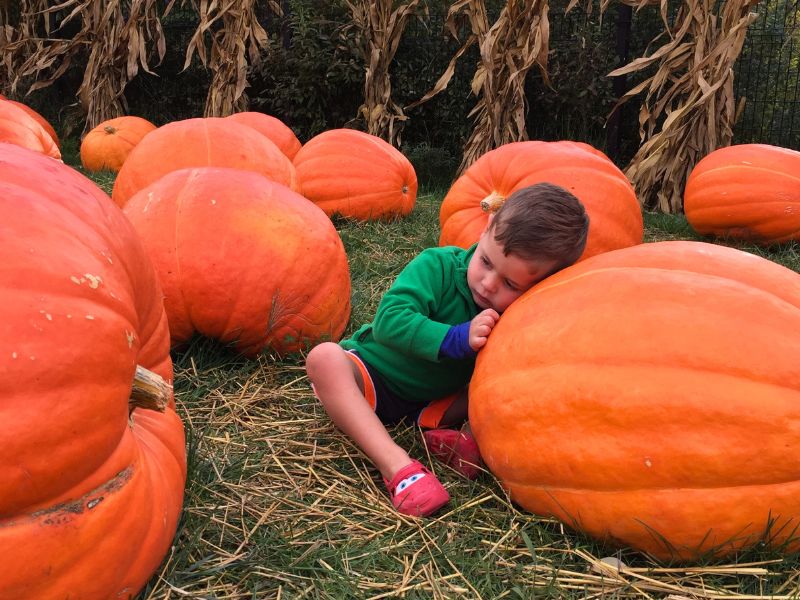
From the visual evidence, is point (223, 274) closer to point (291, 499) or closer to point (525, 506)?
point (291, 499)

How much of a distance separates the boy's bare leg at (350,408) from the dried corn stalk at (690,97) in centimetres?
453

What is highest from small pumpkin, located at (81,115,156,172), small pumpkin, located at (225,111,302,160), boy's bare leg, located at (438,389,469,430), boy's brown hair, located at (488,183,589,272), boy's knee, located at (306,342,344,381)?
boy's brown hair, located at (488,183,589,272)

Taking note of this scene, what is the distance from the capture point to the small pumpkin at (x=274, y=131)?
6449 millimetres

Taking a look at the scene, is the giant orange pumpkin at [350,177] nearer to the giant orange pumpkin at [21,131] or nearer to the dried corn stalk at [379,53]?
the giant orange pumpkin at [21,131]

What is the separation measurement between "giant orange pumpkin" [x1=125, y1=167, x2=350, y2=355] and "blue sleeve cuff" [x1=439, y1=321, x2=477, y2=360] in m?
0.73

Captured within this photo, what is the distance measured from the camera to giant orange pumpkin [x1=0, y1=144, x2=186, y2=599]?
1.19 metres

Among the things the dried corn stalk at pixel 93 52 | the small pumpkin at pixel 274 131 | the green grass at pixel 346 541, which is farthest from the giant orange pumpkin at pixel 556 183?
the dried corn stalk at pixel 93 52

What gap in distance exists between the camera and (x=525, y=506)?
6.15 ft

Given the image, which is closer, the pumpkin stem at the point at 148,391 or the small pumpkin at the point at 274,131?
the pumpkin stem at the point at 148,391

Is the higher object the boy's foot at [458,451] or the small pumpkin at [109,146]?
the boy's foot at [458,451]

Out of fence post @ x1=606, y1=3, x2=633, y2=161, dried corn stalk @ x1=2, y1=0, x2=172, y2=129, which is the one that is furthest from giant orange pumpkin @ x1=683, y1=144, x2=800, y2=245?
dried corn stalk @ x1=2, y1=0, x2=172, y2=129

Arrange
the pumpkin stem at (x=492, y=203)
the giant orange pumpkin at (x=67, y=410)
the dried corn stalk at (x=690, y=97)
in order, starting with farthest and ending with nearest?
the dried corn stalk at (x=690, y=97) < the pumpkin stem at (x=492, y=203) < the giant orange pumpkin at (x=67, y=410)

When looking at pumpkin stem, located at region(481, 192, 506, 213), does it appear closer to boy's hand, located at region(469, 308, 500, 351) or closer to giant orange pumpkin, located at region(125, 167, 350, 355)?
giant orange pumpkin, located at region(125, 167, 350, 355)

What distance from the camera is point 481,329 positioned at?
2.12 metres
